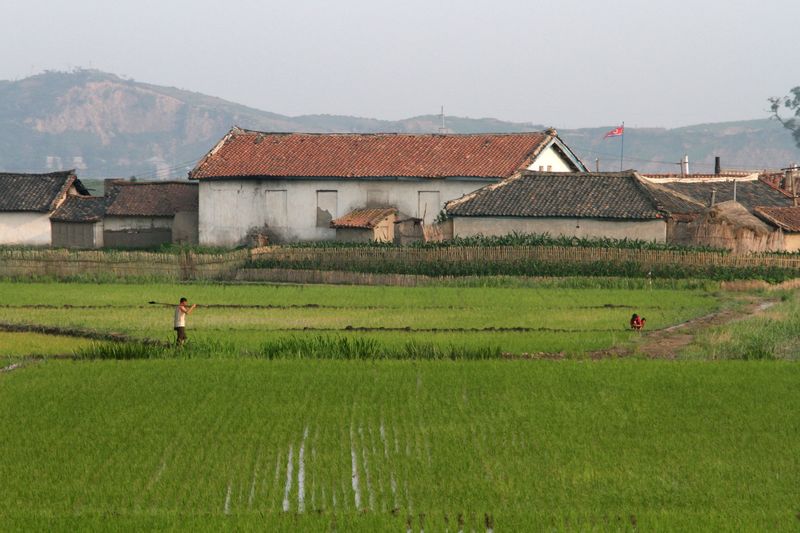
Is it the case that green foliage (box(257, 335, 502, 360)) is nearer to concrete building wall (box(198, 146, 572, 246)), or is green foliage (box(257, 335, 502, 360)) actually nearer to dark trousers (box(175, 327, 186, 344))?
dark trousers (box(175, 327, 186, 344))

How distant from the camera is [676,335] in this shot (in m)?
26.4

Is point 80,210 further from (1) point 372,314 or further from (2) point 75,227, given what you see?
(1) point 372,314

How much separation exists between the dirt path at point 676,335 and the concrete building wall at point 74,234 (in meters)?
32.5

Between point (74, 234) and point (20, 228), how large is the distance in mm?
2185

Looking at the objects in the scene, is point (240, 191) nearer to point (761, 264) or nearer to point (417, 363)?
point (761, 264)

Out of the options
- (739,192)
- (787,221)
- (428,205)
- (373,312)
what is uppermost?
(739,192)

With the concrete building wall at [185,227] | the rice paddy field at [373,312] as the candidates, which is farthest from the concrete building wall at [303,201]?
the rice paddy field at [373,312]

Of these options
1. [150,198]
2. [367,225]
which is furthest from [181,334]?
[150,198]

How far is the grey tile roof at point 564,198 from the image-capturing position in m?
46.1

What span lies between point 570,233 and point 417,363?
26.1 m

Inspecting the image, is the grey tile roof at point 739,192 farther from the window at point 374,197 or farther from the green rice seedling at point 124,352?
the green rice seedling at point 124,352

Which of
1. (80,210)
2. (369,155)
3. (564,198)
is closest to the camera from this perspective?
(564,198)

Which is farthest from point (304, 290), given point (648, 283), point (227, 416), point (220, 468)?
point (220, 468)

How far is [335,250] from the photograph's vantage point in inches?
1746
